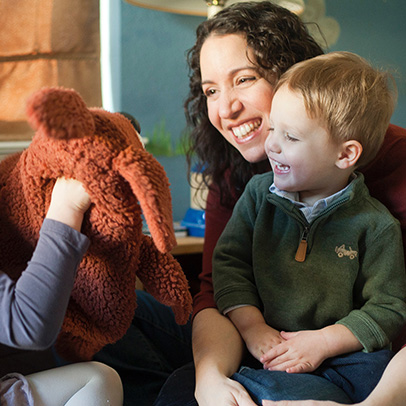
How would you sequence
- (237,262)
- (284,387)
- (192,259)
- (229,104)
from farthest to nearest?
(192,259) → (229,104) → (237,262) → (284,387)

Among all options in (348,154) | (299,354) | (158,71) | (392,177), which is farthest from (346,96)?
(158,71)

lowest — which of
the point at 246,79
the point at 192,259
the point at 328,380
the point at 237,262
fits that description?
the point at 192,259

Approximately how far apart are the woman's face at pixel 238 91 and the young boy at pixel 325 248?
157 millimetres

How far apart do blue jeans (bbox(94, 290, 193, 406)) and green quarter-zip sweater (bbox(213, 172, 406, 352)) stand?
1.17 ft

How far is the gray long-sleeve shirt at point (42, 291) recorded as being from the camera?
0.71 meters

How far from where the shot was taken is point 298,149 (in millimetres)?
981

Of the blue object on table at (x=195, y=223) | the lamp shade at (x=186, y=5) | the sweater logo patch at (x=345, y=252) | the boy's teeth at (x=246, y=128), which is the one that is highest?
the lamp shade at (x=186, y=5)

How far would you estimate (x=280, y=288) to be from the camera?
1.02 meters

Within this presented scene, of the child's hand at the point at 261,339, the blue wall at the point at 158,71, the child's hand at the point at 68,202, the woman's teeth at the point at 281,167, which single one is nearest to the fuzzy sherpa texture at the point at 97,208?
the child's hand at the point at 68,202

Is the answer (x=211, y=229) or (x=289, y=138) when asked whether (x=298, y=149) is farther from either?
(x=211, y=229)

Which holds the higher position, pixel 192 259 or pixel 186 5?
pixel 186 5

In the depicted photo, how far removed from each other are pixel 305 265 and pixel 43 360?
1.87 ft

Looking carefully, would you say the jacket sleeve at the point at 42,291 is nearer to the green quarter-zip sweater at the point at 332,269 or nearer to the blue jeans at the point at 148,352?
the green quarter-zip sweater at the point at 332,269

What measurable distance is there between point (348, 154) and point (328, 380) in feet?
1.34
